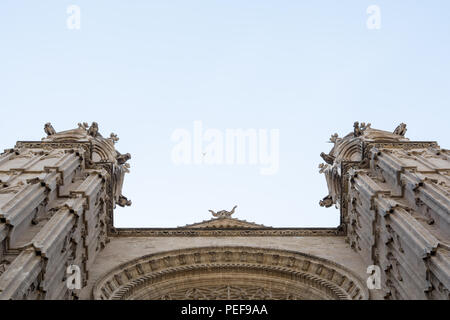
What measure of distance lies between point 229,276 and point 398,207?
708cm

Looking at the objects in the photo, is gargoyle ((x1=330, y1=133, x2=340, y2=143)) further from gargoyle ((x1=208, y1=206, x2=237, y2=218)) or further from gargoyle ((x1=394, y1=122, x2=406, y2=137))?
gargoyle ((x1=208, y1=206, x2=237, y2=218))

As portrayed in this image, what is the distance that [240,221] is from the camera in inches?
1077

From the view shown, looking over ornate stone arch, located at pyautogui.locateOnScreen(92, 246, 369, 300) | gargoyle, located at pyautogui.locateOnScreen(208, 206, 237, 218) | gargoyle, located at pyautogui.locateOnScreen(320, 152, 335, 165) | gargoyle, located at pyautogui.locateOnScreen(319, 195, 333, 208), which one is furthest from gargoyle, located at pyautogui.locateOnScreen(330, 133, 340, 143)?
ornate stone arch, located at pyautogui.locateOnScreen(92, 246, 369, 300)

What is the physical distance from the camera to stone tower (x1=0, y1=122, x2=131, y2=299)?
14.6 m

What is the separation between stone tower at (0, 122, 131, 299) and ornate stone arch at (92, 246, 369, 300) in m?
1.81

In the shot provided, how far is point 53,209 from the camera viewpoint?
61.3ft

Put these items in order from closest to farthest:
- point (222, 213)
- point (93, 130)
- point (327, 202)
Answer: point (222, 213), point (327, 202), point (93, 130)

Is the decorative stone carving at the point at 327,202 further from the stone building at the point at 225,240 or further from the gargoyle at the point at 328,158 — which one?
the gargoyle at the point at 328,158

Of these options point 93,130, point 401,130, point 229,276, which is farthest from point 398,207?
point 93,130

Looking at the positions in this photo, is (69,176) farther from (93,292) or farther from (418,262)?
(418,262)

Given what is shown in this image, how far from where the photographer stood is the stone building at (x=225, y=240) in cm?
1564

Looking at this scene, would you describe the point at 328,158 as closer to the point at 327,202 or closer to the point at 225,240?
the point at 327,202

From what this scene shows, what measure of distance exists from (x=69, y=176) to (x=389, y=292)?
1211 centimetres
